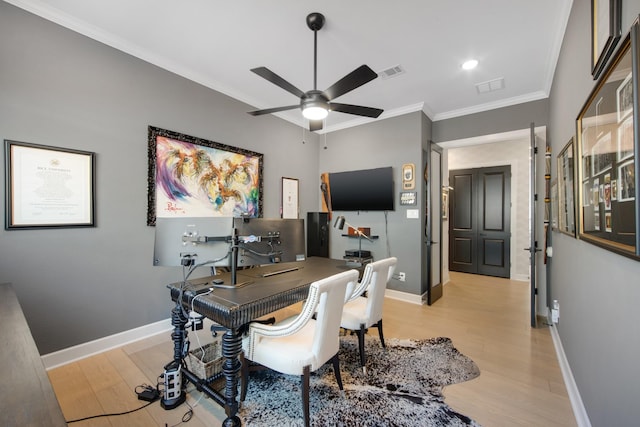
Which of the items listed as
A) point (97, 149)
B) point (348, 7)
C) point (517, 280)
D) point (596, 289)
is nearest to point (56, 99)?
point (97, 149)

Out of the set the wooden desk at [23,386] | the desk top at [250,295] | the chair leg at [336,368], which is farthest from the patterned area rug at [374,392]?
the wooden desk at [23,386]

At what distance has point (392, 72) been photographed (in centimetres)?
302

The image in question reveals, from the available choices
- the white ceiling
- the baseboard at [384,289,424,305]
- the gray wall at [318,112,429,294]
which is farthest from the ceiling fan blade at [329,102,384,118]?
the baseboard at [384,289,424,305]

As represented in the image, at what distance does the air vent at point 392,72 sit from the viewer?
294 centimetres

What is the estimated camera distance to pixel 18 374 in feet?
2.70

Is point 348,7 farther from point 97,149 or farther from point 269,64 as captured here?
point 97,149

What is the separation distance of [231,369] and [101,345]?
5.94 ft

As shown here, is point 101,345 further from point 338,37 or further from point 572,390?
point 572,390

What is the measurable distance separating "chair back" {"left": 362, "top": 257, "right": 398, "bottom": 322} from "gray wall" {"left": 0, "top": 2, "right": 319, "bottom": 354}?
2149mm

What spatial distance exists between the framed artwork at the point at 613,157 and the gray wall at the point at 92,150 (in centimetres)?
340

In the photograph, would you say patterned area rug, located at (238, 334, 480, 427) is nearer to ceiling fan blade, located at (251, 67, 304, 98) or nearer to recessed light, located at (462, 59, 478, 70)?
ceiling fan blade, located at (251, 67, 304, 98)

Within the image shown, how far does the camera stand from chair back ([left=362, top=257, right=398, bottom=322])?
2117 millimetres

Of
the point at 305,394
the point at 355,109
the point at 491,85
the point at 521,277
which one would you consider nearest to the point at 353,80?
the point at 355,109

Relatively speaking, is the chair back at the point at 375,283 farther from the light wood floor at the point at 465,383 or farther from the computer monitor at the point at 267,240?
the light wood floor at the point at 465,383
